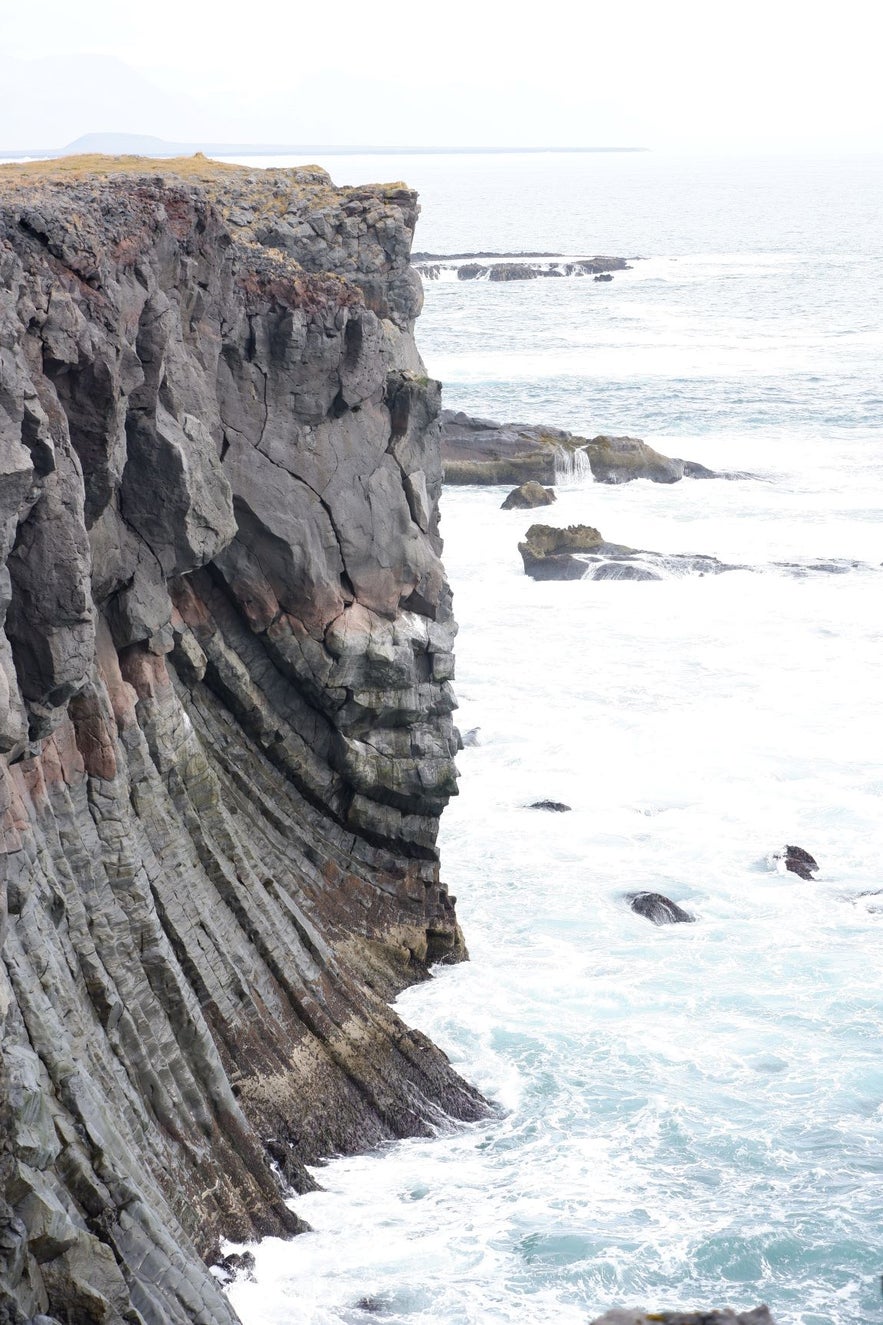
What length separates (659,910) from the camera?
29.8m

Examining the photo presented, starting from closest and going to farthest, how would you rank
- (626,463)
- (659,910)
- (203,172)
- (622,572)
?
(659,910)
(203,172)
(622,572)
(626,463)

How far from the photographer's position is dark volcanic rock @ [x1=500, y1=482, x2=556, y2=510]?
63375 mm

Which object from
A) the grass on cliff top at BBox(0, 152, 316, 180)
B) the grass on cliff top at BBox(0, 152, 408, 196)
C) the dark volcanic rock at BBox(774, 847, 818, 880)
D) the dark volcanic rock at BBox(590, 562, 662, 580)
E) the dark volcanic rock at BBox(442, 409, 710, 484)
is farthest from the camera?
the dark volcanic rock at BBox(442, 409, 710, 484)

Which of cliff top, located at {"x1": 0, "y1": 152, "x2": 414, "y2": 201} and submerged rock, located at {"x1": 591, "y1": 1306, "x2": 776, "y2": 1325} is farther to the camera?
cliff top, located at {"x1": 0, "y1": 152, "x2": 414, "y2": 201}

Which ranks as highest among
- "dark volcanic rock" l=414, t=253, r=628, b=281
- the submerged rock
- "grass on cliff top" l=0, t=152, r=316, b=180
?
"dark volcanic rock" l=414, t=253, r=628, b=281

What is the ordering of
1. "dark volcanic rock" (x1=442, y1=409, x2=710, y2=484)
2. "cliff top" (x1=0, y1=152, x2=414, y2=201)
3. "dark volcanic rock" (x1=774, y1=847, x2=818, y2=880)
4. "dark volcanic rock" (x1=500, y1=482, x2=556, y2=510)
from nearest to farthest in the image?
"cliff top" (x1=0, y1=152, x2=414, y2=201) → "dark volcanic rock" (x1=774, y1=847, x2=818, y2=880) → "dark volcanic rock" (x1=500, y1=482, x2=556, y2=510) → "dark volcanic rock" (x1=442, y1=409, x2=710, y2=484)

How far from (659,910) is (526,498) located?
35480 mm

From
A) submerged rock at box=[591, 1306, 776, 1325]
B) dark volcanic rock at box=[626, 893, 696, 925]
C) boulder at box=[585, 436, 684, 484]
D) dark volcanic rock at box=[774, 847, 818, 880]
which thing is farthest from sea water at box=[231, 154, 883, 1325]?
submerged rock at box=[591, 1306, 776, 1325]

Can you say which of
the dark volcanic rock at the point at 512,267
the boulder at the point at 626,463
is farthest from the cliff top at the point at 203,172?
the dark volcanic rock at the point at 512,267

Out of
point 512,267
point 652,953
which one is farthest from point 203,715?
point 512,267

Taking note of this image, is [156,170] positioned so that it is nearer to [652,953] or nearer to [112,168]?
[112,168]

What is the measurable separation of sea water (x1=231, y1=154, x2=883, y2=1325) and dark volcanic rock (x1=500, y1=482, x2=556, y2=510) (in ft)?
2.18

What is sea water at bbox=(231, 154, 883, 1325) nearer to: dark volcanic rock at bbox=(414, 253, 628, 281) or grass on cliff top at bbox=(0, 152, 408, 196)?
grass on cliff top at bbox=(0, 152, 408, 196)

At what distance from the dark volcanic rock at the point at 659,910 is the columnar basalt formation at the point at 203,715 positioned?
4634mm
